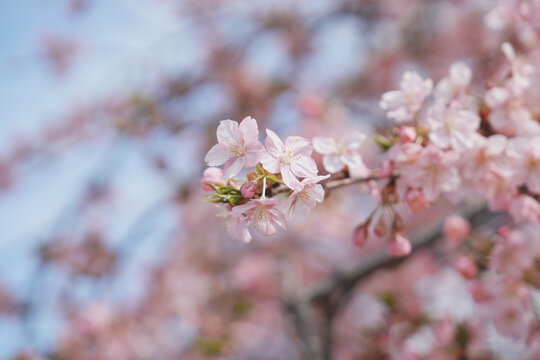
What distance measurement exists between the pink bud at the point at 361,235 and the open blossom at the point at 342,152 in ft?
0.69

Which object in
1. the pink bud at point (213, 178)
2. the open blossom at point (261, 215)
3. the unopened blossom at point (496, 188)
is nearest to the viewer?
the open blossom at point (261, 215)

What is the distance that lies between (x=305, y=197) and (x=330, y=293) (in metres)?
2.34

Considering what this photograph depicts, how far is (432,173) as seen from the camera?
4.07 ft

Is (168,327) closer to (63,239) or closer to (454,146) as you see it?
(63,239)

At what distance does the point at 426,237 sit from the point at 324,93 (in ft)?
10.5

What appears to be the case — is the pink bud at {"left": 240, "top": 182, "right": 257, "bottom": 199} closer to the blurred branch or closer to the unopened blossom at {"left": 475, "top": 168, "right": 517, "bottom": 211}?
the unopened blossom at {"left": 475, "top": 168, "right": 517, "bottom": 211}

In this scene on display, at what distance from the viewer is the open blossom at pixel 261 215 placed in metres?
0.97

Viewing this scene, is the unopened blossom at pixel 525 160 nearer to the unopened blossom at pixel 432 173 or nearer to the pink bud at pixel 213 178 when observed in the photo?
the unopened blossom at pixel 432 173

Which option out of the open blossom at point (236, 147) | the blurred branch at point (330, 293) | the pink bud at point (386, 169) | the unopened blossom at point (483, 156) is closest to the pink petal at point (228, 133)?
the open blossom at point (236, 147)

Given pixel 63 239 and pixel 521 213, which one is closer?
pixel 521 213

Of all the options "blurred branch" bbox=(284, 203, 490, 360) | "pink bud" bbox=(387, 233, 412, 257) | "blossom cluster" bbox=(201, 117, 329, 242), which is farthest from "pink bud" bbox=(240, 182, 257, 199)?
"blurred branch" bbox=(284, 203, 490, 360)

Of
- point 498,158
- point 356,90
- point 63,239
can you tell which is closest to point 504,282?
point 498,158

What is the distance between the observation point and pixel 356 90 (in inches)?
226

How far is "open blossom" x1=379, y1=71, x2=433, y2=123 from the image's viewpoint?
1.37 meters
